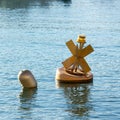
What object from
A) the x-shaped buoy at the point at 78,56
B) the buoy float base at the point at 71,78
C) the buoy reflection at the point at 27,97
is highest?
the x-shaped buoy at the point at 78,56

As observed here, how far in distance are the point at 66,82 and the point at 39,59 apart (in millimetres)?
12992

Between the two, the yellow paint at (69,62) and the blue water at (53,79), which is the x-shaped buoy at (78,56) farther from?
the blue water at (53,79)

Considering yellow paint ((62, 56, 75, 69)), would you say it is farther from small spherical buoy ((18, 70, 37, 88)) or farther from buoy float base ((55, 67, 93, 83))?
small spherical buoy ((18, 70, 37, 88))

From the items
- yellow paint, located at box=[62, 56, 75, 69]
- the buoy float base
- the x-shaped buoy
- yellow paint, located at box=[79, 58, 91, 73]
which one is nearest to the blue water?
the buoy float base

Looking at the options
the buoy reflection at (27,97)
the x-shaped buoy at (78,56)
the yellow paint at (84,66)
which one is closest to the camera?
the buoy reflection at (27,97)

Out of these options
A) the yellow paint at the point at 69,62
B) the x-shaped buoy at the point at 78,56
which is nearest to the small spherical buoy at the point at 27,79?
the yellow paint at the point at 69,62

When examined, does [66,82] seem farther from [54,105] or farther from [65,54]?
[65,54]

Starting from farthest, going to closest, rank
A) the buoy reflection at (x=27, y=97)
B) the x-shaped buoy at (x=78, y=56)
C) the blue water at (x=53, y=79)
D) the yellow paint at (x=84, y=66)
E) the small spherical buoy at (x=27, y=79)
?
the x-shaped buoy at (x=78, y=56) < the yellow paint at (x=84, y=66) < the small spherical buoy at (x=27, y=79) < the buoy reflection at (x=27, y=97) < the blue water at (x=53, y=79)

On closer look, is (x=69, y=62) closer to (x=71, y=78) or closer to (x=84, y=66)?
(x=84, y=66)

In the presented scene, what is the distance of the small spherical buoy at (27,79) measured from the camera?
1513 inches

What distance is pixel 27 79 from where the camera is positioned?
38.5m

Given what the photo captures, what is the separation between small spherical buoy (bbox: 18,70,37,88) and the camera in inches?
1513

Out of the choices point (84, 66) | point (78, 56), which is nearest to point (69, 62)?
point (78, 56)

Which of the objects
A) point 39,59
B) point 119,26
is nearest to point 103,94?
point 39,59
